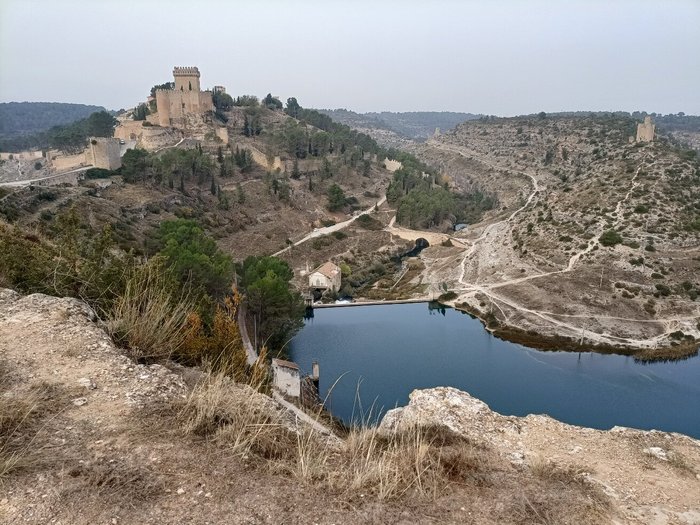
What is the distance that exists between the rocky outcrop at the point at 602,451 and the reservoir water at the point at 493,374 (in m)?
14.9

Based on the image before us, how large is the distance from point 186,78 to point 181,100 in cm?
376

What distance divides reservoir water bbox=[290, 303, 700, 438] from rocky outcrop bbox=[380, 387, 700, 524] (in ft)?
48.9

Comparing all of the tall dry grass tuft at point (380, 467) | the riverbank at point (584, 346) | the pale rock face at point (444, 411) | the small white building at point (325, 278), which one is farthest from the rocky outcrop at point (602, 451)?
the small white building at point (325, 278)

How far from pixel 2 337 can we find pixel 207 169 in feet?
168

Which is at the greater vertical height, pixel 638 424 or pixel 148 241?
pixel 148 241

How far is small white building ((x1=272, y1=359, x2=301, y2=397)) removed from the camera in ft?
63.5

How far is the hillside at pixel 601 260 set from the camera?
34.8 m

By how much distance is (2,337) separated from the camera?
612 cm

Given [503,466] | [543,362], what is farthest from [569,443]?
[543,362]

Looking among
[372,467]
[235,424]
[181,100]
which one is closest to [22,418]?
[235,424]

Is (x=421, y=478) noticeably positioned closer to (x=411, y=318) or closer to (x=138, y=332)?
(x=138, y=332)

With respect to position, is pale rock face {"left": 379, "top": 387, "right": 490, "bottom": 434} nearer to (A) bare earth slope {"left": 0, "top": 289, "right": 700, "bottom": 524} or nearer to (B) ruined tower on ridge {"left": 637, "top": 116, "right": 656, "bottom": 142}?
(A) bare earth slope {"left": 0, "top": 289, "right": 700, "bottom": 524}

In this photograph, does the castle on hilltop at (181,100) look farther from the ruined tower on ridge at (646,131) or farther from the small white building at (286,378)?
the ruined tower on ridge at (646,131)

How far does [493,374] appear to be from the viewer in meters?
29.4
